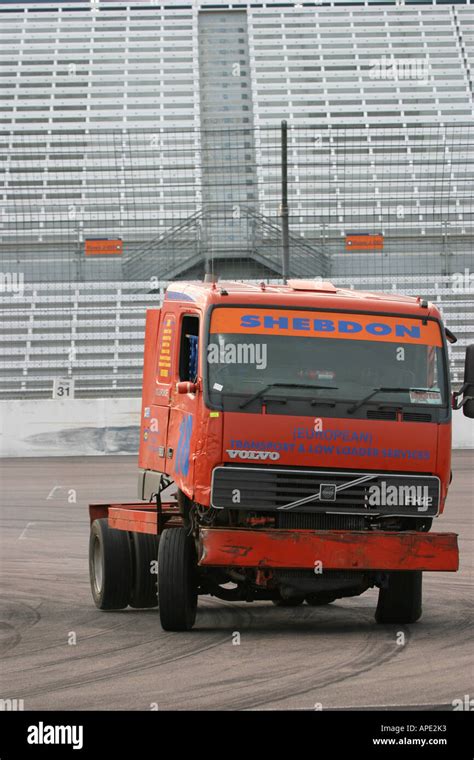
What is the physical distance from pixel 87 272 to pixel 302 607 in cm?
2072

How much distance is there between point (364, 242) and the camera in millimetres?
29391

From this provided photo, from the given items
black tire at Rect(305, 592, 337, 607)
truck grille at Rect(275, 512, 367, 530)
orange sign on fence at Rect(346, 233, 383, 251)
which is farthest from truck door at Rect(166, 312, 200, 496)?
orange sign on fence at Rect(346, 233, 383, 251)

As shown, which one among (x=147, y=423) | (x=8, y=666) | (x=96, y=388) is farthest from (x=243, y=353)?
(x=96, y=388)

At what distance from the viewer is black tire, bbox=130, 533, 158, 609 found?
11344 millimetres

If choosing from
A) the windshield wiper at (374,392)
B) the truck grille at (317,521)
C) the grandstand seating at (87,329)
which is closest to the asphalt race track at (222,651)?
the truck grille at (317,521)

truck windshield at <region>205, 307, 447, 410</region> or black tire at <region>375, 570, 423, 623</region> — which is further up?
truck windshield at <region>205, 307, 447, 410</region>

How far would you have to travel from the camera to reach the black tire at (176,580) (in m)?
9.87

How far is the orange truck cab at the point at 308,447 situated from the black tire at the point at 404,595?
0.04 ft

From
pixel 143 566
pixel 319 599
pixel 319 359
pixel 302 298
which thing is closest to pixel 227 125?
pixel 143 566

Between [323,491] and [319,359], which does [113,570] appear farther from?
[319,359]

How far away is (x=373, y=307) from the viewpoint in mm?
10227

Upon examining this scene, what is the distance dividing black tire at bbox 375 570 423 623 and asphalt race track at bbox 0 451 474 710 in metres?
0.15

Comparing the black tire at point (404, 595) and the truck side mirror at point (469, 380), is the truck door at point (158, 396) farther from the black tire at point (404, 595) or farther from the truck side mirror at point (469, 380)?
the truck side mirror at point (469, 380)

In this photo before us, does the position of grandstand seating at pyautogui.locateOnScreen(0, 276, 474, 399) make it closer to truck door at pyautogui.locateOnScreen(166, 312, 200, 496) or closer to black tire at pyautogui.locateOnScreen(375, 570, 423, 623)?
truck door at pyautogui.locateOnScreen(166, 312, 200, 496)
